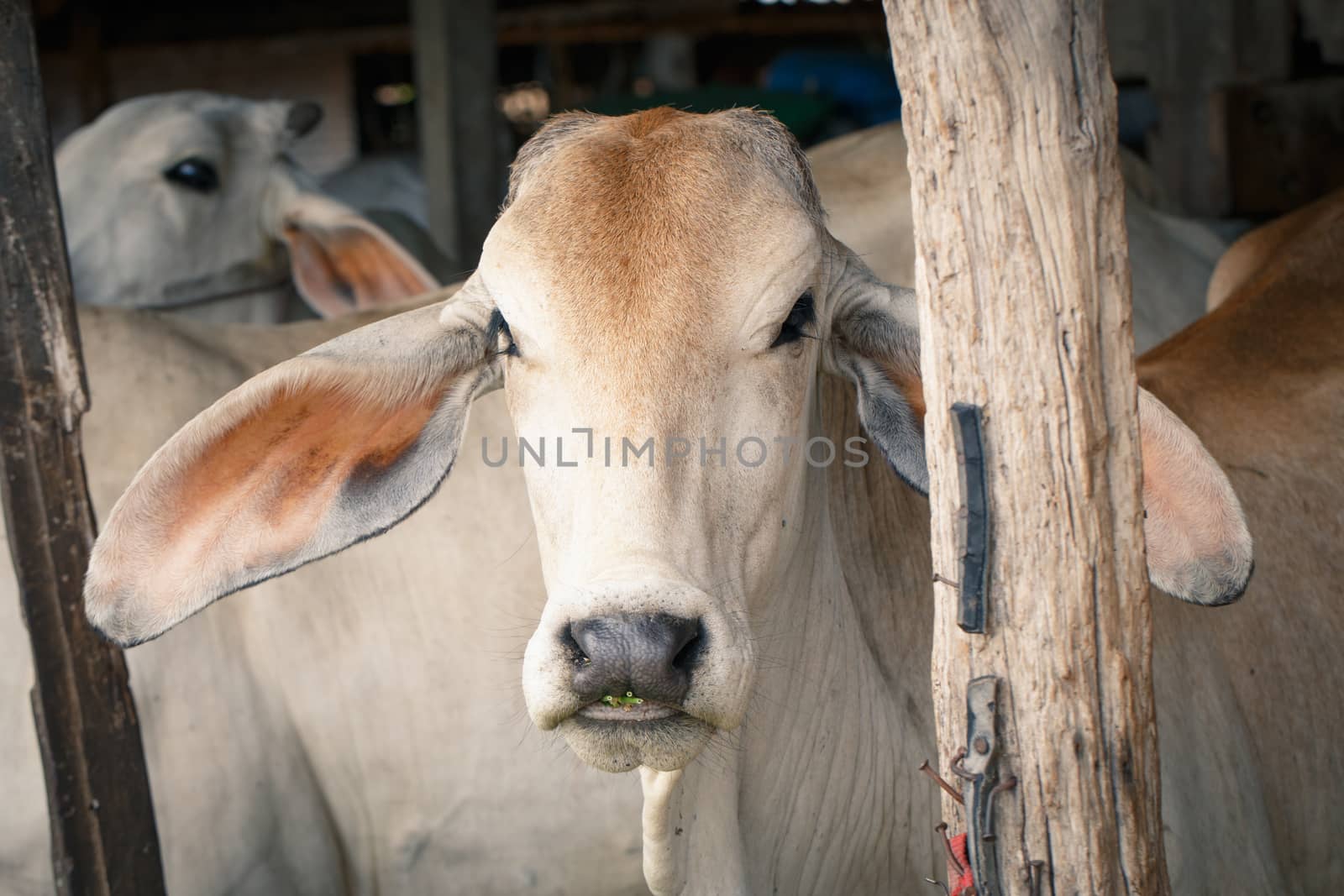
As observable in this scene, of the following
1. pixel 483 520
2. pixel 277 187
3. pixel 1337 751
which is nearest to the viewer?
pixel 1337 751

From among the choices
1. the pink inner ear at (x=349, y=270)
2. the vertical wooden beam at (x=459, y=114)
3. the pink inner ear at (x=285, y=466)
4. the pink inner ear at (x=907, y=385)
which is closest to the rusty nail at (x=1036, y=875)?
the pink inner ear at (x=907, y=385)

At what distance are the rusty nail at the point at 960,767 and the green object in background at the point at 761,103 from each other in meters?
5.90

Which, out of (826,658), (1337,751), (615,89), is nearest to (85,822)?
(826,658)

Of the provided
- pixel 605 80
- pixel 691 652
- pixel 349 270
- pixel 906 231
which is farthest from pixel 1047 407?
pixel 605 80

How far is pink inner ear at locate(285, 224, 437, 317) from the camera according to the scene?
445 centimetres

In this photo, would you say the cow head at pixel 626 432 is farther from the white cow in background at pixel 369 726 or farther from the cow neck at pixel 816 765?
the white cow in background at pixel 369 726

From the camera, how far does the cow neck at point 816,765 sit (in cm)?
215

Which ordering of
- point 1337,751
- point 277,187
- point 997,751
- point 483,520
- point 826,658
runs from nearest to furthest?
point 997,751
point 826,658
point 1337,751
point 483,520
point 277,187

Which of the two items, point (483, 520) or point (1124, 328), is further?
point (483, 520)

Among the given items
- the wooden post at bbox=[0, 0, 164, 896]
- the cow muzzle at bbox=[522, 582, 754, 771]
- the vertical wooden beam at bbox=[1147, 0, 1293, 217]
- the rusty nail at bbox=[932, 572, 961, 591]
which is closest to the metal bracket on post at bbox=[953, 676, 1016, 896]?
the rusty nail at bbox=[932, 572, 961, 591]

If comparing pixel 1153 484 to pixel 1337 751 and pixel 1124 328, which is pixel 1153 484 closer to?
pixel 1124 328

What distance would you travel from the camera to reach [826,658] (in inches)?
90.7

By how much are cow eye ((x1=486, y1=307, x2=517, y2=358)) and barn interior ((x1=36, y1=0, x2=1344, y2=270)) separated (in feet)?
11.3

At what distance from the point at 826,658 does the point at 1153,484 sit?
637 millimetres
